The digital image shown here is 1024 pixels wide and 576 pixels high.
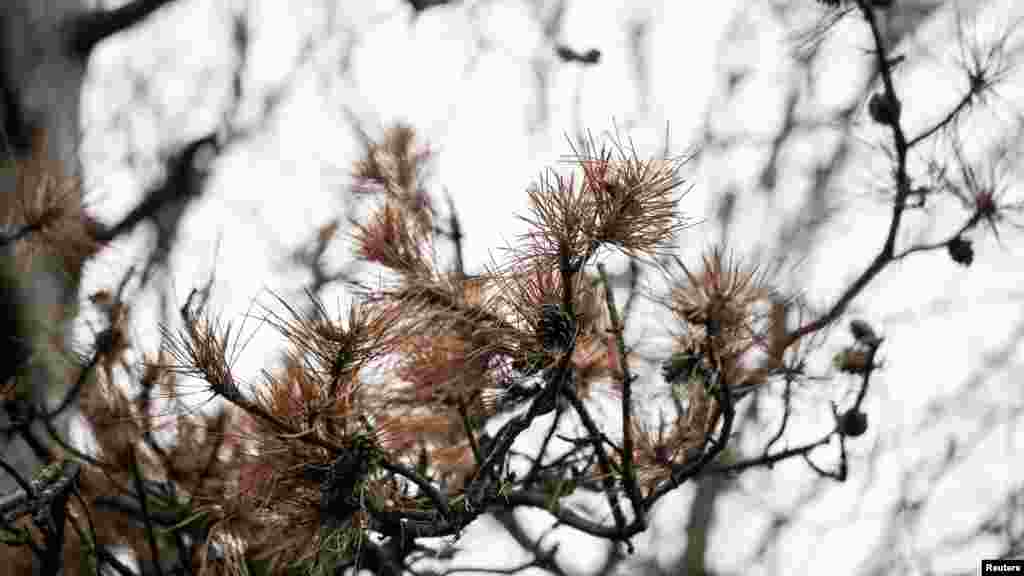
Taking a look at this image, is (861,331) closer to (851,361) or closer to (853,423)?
(851,361)

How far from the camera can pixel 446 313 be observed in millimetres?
1174

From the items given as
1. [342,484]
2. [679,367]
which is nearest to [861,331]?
[679,367]

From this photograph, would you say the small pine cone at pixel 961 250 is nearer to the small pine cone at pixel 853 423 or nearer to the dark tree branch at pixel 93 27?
the small pine cone at pixel 853 423

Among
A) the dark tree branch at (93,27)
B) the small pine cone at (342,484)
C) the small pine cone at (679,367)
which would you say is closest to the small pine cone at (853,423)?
the small pine cone at (679,367)

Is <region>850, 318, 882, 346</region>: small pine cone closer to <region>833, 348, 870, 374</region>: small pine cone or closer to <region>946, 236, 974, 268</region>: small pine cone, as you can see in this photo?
<region>833, 348, 870, 374</region>: small pine cone

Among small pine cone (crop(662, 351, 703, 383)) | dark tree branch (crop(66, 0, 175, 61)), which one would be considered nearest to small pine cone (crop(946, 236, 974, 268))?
small pine cone (crop(662, 351, 703, 383))

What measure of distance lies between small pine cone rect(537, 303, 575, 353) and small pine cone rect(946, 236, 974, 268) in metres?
0.70

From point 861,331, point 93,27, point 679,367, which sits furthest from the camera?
point 93,27

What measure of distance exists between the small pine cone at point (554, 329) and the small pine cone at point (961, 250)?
703mm

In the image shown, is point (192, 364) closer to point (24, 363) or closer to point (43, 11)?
point (24, 363)

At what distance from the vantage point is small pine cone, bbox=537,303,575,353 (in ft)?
3.43

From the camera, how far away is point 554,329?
3.48 ft

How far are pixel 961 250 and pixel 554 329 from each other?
714 millimetres

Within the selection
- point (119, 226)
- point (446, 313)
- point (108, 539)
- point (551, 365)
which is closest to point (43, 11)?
point (119, 226)
